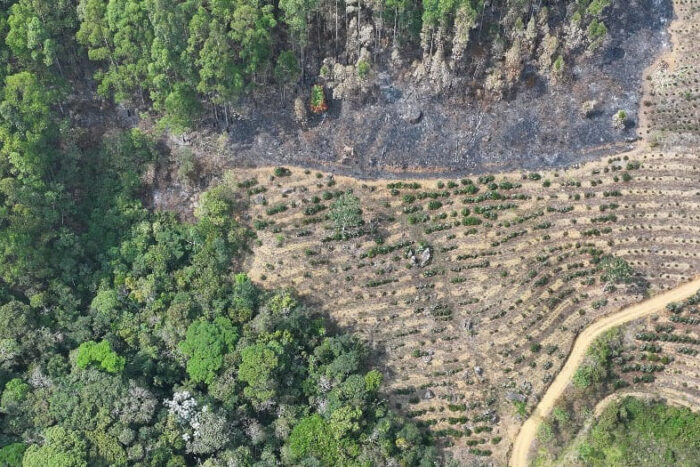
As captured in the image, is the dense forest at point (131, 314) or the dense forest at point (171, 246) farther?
the dense forest at point (171, 246)

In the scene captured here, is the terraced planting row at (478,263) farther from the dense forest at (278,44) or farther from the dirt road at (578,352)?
the dense forest at (278,44)

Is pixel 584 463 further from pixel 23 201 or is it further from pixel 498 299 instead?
pixel 23 201

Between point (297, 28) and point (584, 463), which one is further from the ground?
point (297, 28)

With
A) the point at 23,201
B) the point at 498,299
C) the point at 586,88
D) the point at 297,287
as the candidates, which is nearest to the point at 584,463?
the point at 498,299

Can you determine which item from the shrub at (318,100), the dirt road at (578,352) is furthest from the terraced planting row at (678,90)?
the shrub at (318,100)

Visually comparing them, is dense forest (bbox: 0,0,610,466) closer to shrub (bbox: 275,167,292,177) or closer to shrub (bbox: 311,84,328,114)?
shrub (bbox: 311,84,328,114)

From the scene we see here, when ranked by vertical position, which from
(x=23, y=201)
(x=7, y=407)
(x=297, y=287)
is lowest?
(x=7, y=407)
